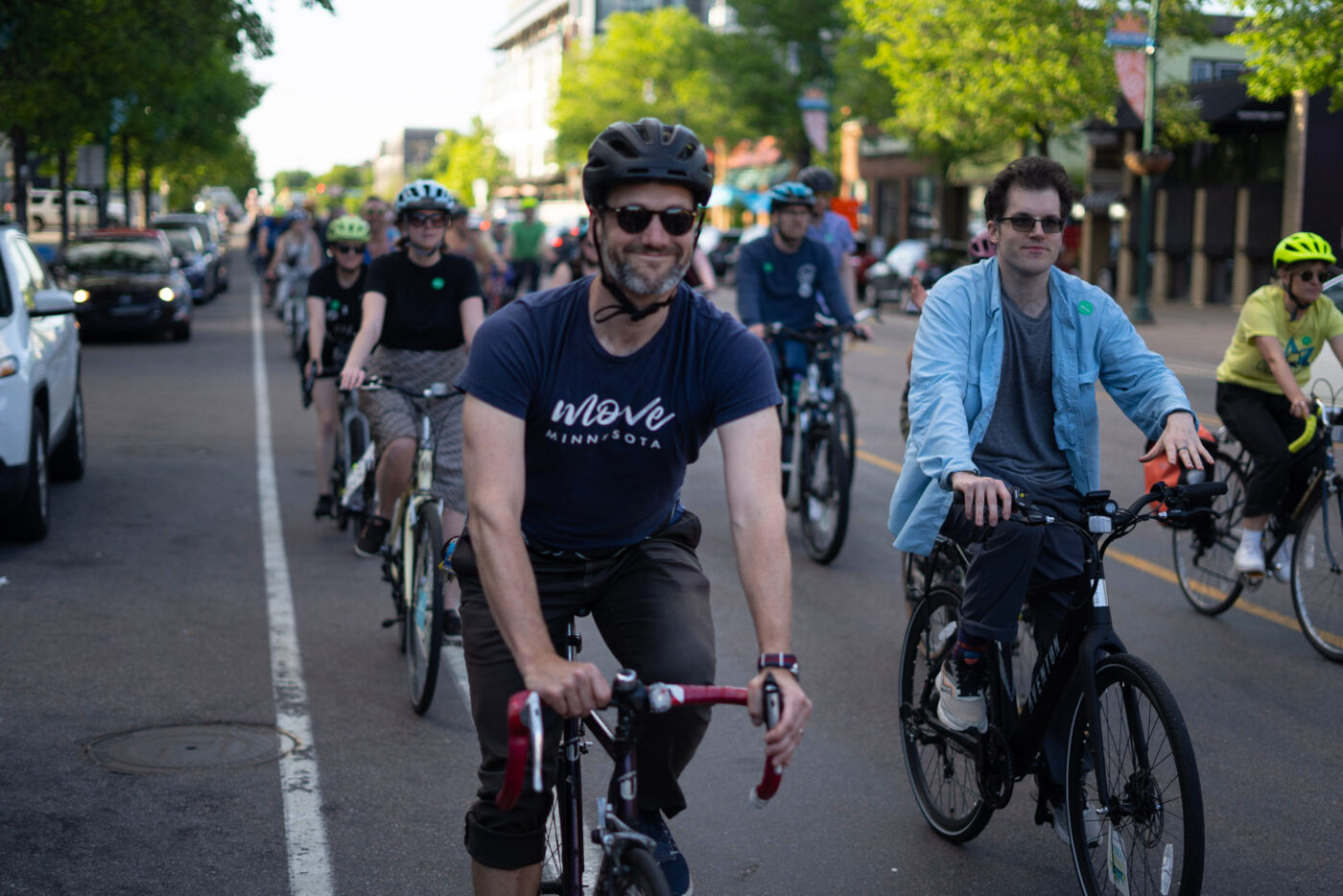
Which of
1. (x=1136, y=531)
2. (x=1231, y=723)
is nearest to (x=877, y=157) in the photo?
(x=1136, y=531)

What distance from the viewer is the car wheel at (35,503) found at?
8875 mm

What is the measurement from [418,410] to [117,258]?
19675mm

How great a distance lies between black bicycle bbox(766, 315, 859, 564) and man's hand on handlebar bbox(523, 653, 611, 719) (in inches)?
234

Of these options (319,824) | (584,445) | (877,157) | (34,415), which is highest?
(877,157)

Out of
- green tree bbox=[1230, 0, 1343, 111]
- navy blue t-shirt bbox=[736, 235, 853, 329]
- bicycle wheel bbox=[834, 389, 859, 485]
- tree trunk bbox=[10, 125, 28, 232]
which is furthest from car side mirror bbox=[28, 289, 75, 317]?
tree trunk bbox=[10, 125, 28, 232]

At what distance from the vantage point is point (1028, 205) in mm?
4328

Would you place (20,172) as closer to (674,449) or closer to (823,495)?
(823,495)

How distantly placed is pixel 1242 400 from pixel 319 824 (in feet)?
15.3

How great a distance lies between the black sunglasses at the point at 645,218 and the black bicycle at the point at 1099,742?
1.28m

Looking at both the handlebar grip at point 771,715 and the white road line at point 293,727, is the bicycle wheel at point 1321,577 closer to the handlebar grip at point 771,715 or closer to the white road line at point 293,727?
the white road line at point 293,727

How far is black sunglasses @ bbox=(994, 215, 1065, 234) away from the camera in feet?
14.1

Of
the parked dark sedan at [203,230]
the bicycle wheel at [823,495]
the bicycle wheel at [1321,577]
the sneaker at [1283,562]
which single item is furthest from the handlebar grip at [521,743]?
the parked dark sedan at [203,230]

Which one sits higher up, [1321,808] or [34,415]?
[34,415]

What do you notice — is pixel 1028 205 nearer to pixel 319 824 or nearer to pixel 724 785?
pixel 724 785
